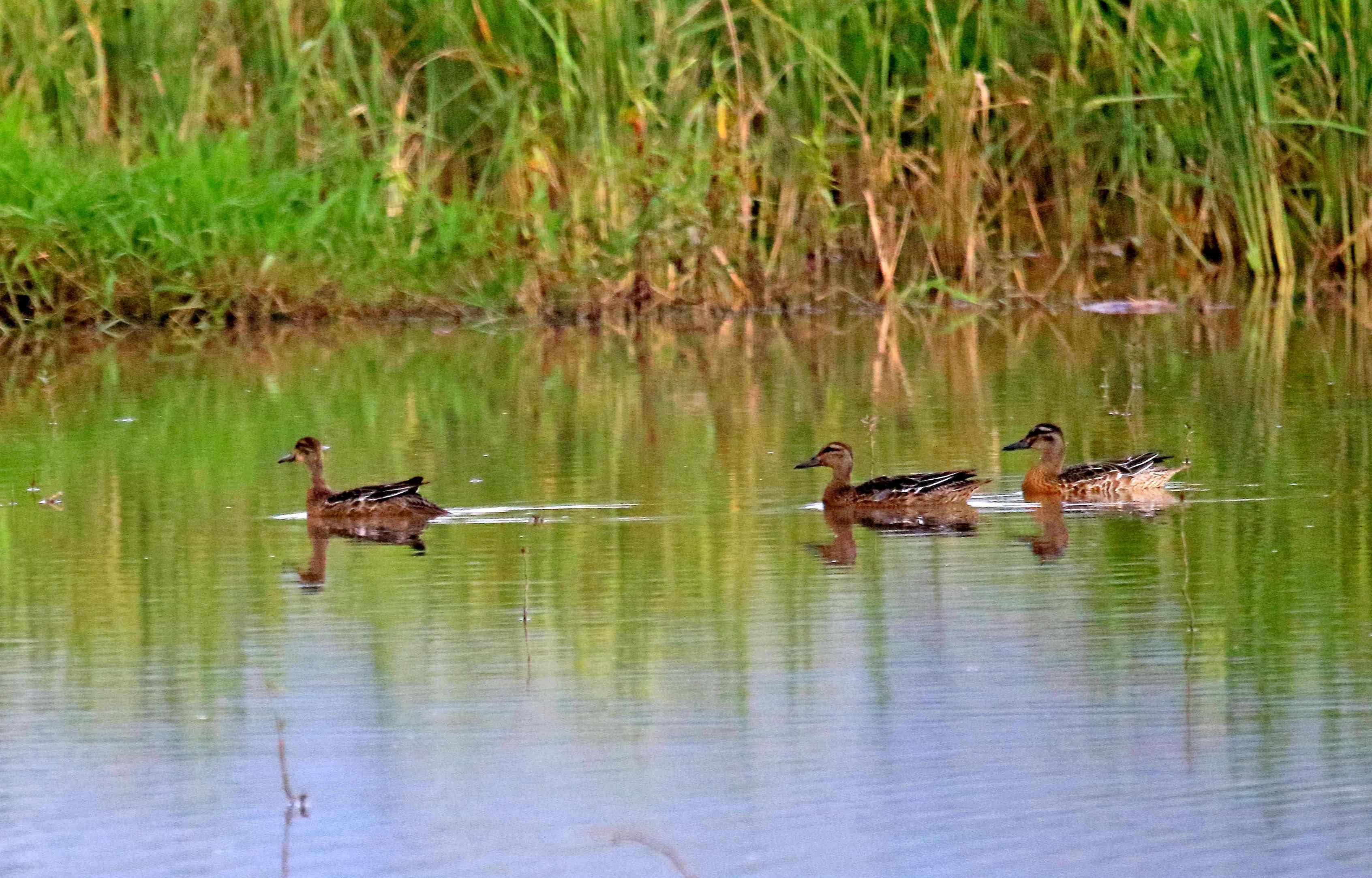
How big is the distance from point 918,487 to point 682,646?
9.97 feet

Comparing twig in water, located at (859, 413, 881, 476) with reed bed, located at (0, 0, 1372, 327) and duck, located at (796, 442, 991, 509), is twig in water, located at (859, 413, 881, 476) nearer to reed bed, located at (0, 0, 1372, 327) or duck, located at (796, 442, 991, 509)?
duck, located at (796, 442, 991, 509)

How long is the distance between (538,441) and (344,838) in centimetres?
656

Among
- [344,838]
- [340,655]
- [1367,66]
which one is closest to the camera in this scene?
[344,838]

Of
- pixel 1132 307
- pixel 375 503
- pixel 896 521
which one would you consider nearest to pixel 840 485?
pixel 896 521

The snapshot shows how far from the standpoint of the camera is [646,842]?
4.73 m

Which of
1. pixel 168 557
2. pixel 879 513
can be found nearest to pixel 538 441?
pixel 879 513

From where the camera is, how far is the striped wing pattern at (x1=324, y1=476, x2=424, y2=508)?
388 inches

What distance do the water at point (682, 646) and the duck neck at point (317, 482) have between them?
0.18 m

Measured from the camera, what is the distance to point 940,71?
18.2 meters

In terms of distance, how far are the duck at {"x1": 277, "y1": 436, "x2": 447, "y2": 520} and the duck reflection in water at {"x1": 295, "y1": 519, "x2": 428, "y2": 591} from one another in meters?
0.03

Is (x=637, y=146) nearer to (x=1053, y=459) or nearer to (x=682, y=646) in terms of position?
(x=1053, y=459)

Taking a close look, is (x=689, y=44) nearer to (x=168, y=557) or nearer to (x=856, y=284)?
(x=856, y=284)

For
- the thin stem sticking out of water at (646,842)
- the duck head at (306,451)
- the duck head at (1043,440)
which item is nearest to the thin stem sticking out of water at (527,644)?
the thin stem sticking out of water at (646,842)

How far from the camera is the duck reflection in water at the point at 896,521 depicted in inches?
374
